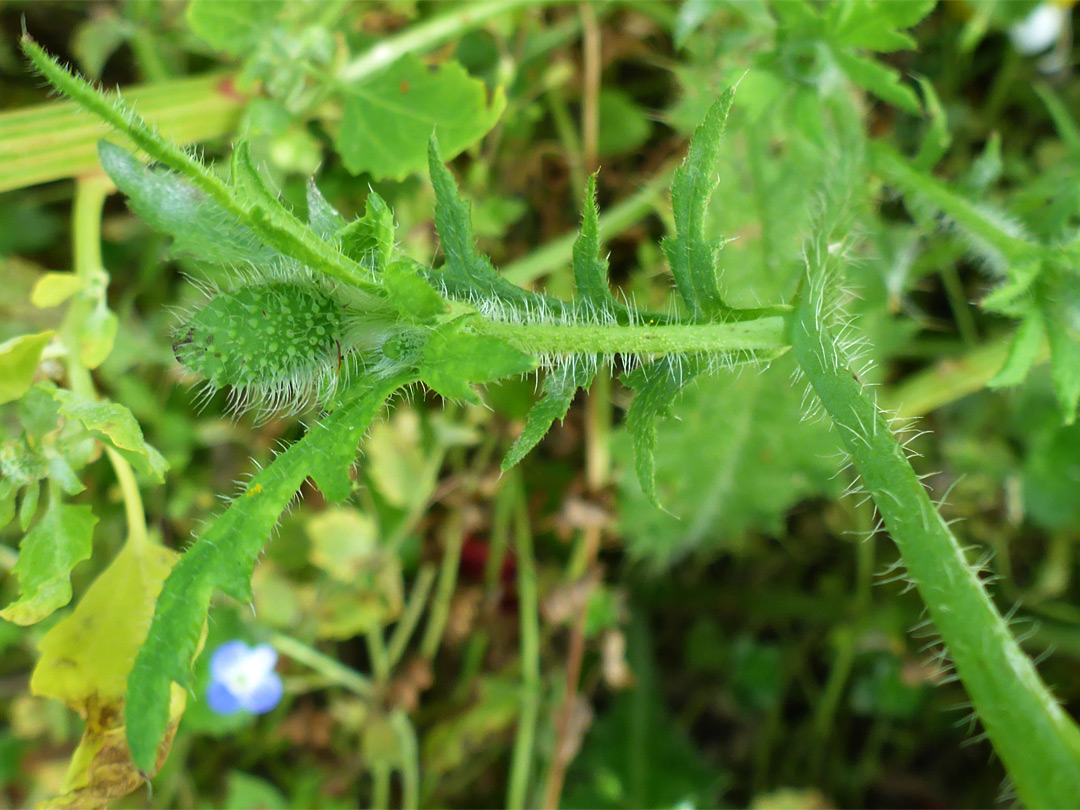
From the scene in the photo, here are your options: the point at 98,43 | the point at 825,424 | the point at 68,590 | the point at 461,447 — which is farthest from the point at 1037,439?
the point at 98,43

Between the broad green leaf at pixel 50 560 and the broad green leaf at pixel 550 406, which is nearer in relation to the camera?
the broad green leaf at pixel 550 406

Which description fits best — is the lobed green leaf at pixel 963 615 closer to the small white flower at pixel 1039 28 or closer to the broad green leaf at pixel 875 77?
the broad green leaf at pixel 875 77

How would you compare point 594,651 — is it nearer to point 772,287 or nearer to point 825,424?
point 825,424

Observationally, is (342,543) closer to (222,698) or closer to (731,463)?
(222,698)

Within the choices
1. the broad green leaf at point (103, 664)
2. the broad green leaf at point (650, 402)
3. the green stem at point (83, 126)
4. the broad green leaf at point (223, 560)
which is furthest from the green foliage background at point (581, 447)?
the broad green leaf at point (223, 560)

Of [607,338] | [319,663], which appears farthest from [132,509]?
[607,338]

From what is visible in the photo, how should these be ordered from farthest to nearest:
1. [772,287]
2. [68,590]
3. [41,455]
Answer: [772,287], [41,455], [68,590]

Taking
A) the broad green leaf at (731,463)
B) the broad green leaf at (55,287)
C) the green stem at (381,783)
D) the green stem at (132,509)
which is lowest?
the green stem at (381,783)
